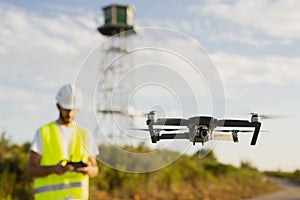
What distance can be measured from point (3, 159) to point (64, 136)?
42.9ft

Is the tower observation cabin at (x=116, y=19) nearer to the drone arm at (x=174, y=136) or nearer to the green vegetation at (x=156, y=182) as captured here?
the green vegetation at (x=156, y=182)

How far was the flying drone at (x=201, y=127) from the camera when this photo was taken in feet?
3.70

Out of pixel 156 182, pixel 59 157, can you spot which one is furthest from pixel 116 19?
pixel 59 157

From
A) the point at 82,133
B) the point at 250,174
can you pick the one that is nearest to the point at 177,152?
the point at 82,133

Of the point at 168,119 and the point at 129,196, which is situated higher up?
the point at 168,119

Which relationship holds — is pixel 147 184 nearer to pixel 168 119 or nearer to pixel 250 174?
pixel 250 174

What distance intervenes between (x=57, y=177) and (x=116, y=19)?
133 feet

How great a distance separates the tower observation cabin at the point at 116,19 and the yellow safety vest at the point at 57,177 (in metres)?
38.1

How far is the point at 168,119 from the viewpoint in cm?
117

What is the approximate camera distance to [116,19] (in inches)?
1759

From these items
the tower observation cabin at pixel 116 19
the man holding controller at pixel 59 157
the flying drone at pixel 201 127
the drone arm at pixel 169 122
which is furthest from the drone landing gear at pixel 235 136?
the tower observation cabin at pixel 116 19

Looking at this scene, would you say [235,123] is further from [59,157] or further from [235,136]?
[59,157]

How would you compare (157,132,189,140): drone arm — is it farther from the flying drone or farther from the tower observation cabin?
the tower observation cabin

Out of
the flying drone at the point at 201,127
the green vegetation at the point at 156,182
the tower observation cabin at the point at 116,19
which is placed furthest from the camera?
the tower observation cabin at the point at 116,19
